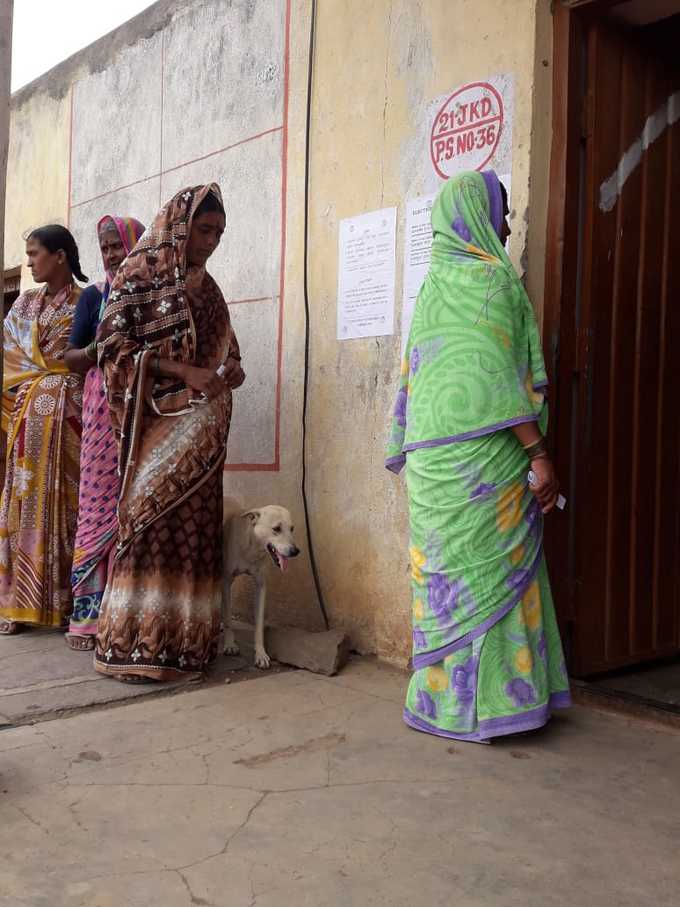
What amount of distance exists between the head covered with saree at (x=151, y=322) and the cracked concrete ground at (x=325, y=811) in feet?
4.03

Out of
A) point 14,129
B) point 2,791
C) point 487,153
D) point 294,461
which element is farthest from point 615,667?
point 14,129

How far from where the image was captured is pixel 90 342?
4.47m

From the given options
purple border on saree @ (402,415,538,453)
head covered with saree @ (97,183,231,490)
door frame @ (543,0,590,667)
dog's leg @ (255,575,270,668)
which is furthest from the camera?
dog's leg @ (255,575,270,668)

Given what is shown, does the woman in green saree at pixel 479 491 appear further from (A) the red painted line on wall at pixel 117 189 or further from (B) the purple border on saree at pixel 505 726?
(A) the red painted line on wall at pixel 117 189

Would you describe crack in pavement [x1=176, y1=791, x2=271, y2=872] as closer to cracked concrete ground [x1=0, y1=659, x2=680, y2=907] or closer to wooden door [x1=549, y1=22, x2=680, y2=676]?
cracked concrete ground [x1=0, y1=659, x2=680, y2=907]

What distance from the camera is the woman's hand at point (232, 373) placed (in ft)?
12.9

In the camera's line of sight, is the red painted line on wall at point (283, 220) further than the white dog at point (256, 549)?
Yes

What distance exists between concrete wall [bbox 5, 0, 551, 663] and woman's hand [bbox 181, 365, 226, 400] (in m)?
0.74

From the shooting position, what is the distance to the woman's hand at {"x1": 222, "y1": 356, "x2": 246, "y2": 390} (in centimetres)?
393

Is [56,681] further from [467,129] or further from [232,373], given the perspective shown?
[467,129]

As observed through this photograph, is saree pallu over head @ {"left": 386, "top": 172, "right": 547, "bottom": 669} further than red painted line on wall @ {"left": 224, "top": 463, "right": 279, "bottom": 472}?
No

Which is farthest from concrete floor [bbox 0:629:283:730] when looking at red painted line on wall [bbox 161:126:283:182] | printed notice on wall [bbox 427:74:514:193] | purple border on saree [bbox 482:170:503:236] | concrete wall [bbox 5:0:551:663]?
red painted line on wall [bbox 161:126:283:182]

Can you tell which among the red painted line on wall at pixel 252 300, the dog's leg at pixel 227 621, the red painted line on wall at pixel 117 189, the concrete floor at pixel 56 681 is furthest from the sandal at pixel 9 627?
the red painted line on wall at pixel 117 189

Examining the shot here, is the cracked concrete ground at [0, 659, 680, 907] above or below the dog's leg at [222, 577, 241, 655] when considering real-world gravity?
below
